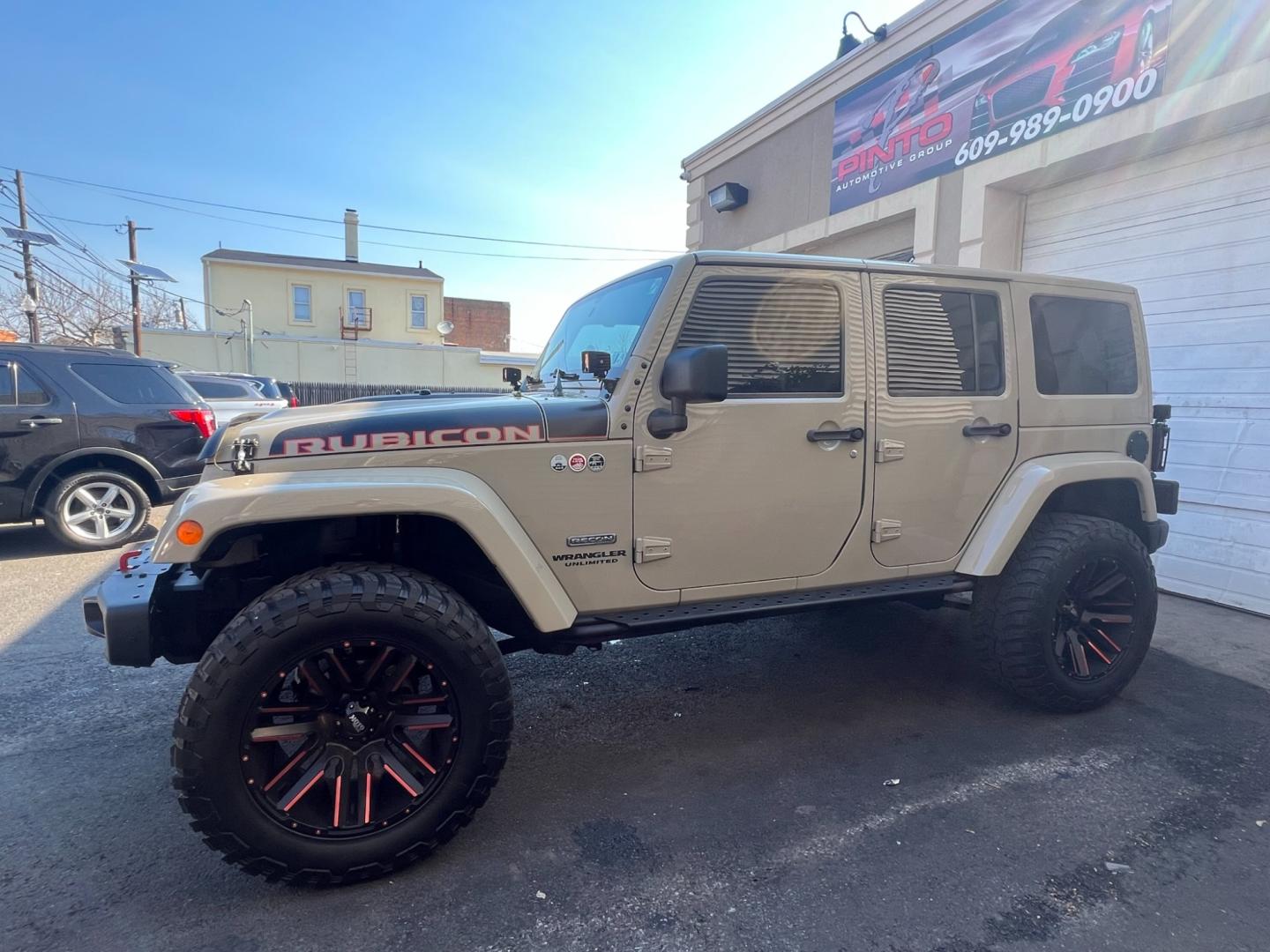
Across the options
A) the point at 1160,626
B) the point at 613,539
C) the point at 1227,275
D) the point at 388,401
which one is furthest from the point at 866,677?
the point at 1227,275

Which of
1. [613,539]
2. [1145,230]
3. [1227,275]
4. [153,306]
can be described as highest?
[153,306]

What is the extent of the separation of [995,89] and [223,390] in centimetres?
1199

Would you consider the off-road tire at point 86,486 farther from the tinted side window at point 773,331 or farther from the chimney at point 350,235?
the chimney at point 350,235

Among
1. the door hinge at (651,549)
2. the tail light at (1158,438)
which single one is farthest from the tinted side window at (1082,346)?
the door hinge at (651,549)

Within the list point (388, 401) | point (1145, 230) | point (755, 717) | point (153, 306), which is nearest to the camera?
point (388, 401)

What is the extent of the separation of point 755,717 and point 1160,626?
336 centimetres

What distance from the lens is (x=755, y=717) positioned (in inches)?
132

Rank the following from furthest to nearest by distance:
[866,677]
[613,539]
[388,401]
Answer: [866,677] < [388,401] < [613,539]

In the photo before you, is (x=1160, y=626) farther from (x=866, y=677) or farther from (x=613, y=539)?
(x=613, y=539)

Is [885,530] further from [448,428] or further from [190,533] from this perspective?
[190,533]

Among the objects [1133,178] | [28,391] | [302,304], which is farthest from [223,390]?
[302,304]

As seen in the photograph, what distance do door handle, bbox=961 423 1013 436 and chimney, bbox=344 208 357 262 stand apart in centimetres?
3531

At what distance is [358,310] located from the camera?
31.3 metres

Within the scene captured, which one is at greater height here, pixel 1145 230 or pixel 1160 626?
pixel 1145 230
